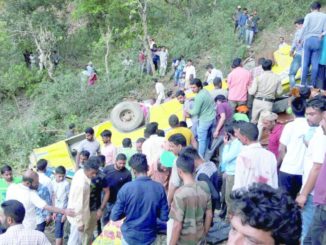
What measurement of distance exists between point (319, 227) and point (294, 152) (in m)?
1.37

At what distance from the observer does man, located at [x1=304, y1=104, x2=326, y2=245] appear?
4.06 m

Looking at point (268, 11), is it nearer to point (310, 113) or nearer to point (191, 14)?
point (191, 14)

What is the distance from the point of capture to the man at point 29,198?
18.7 feet

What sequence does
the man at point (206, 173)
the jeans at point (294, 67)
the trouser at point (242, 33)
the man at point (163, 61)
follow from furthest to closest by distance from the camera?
the man at point (163, 61), the trouser at point (242, 33), the jeans at point (294, 67), the man at point (206, 173)

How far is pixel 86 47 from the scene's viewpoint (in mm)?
24188

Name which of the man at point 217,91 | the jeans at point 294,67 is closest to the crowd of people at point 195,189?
the man at point 217,91

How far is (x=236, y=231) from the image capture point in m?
2.49

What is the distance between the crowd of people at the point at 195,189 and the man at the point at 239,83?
82 cm

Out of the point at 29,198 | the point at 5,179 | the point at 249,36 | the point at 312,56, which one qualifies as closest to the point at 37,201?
the point at 29,198

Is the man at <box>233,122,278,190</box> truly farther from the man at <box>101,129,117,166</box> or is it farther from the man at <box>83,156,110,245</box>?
the man at <box>101,129,117,166</box>

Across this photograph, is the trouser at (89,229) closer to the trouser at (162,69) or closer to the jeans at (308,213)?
the jeans at (308,213)

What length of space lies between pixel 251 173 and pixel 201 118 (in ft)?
10.9

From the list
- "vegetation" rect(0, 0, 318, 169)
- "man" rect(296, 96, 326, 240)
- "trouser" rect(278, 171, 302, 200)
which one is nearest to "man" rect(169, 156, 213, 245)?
"man" rect(296, 96, 326, 240)

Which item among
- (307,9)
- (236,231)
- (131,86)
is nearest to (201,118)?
(236,231)
